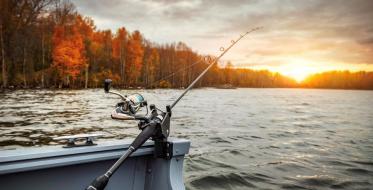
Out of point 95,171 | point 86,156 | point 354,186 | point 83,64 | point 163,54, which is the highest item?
point 163,54

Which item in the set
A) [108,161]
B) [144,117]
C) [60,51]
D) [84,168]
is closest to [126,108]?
[144,117]

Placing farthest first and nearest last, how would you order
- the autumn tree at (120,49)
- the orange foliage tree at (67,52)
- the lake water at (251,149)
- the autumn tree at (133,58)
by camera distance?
1. the autumn tree at (133,58)
2. the autumn tree at (120,49)
3. the orange foliage tree at (67,52)
4. the lake water at (251,149)

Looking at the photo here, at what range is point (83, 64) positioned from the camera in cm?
4891

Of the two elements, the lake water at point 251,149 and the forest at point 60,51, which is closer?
the lake water at point 251,149

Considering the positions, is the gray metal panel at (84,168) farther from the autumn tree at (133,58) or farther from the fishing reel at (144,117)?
the autumn tree at (133,58)

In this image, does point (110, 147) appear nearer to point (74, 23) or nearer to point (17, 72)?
point (17, 72)

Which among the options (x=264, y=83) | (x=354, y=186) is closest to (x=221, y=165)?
(x=354, y=186)

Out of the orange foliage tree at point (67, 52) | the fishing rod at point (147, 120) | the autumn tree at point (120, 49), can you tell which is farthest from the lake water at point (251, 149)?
the autumn tree at point (120, 49)

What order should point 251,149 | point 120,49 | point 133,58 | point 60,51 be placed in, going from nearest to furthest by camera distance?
point 251,149 < point 60,51 < point 120,49 < point 133,58

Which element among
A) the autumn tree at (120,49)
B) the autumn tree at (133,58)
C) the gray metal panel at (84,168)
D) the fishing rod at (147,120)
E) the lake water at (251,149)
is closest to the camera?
the gray metal panel at (84,168)

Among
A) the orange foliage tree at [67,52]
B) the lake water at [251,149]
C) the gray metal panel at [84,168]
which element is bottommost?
the lake water at [251,149]

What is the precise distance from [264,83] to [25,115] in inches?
6319

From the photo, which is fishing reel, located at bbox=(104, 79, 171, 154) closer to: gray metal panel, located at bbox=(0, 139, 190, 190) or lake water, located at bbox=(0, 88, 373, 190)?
gray metal panel, located at bbox=(0, 139, 190, 190)

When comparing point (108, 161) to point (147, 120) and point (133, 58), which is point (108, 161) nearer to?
point (147, 120)
